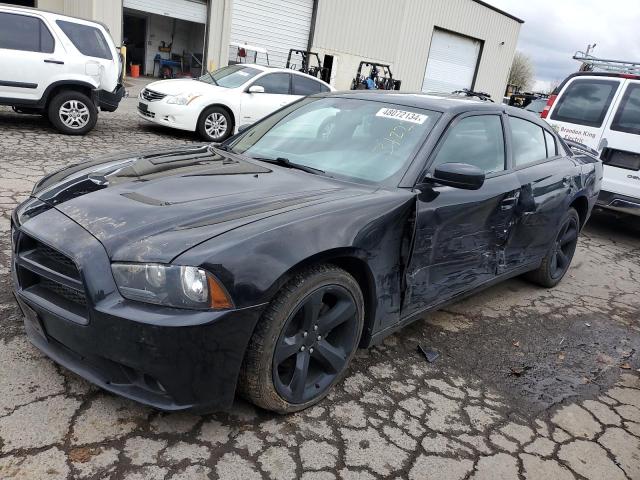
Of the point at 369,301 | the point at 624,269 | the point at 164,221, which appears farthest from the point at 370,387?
the point at 624,269

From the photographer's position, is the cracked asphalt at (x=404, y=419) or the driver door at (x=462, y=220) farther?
the driver door at (x=462, y=220)

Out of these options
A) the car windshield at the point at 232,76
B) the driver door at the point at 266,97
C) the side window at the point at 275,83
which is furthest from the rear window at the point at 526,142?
the car windshield at the point at 232,76

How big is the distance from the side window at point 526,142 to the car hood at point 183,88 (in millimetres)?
6679

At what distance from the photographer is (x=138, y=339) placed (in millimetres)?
1999

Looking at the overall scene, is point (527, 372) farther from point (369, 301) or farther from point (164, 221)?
point (164, 221)

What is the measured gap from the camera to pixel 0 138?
24.6 feet

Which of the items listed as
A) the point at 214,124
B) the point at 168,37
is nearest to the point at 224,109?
the point at 214,124

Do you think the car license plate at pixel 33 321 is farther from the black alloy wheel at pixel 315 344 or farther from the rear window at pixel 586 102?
the rear window at pixel 586 102

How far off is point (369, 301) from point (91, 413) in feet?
4.61

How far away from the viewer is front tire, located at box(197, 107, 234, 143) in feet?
31.0

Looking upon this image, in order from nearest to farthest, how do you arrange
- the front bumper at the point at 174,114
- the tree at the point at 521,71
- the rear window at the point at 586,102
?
the rear window at the point at 586,102 → the front bumper at the point at 174,114 → the tree at the point at 521,71

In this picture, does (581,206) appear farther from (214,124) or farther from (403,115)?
(214,124)

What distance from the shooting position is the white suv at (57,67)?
7785 millimetres

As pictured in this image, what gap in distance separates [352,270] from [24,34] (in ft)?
25.1
